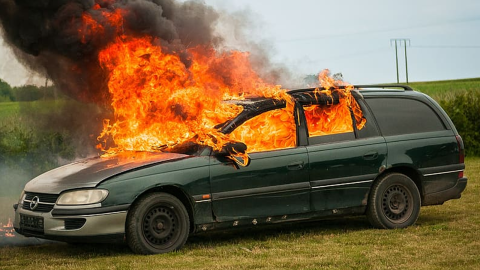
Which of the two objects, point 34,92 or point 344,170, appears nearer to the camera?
point 344,170

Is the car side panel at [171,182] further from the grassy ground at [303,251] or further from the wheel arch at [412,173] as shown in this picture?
the wheel arch at [412,173]

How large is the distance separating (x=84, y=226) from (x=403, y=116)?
4.43m

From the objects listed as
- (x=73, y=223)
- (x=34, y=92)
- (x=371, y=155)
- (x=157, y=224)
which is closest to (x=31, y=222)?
(x=73, y=223)

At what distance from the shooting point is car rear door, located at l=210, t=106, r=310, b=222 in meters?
8.98

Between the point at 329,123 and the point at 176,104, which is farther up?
the point at 176,104

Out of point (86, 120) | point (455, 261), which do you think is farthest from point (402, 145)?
point (86, 120)

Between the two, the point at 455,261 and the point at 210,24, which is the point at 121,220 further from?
the point at 210,24

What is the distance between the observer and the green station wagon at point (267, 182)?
27.9 feet

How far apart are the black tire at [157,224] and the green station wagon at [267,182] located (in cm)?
1

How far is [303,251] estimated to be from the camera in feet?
28.4

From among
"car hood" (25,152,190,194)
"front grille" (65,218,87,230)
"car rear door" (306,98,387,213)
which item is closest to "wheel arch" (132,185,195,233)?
"car hood" (25,152,190,194)

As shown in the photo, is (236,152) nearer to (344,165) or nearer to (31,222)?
(344,165)

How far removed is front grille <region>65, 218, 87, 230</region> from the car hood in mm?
336

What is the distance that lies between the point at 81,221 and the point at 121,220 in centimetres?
41
